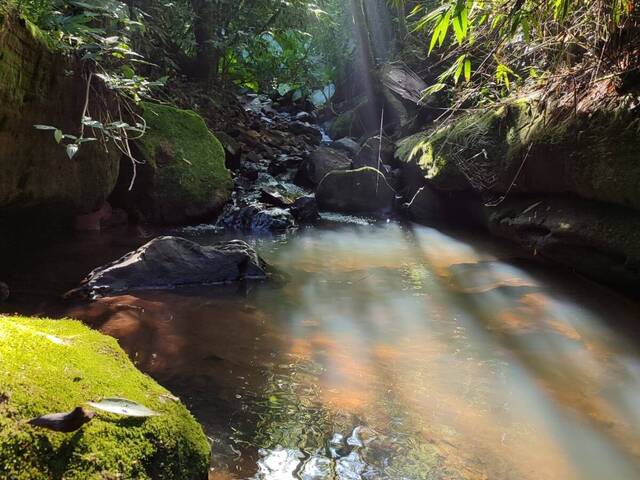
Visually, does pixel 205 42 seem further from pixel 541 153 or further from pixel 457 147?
pixel 541 153

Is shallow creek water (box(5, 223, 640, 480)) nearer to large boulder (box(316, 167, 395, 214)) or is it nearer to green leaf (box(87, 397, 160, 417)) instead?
green leaf (box(87, 397, 160, 417))

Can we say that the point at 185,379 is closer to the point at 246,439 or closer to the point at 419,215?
the point at 246,439

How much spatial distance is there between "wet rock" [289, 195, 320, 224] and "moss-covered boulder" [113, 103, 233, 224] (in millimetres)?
1198

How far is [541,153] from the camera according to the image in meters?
5.09

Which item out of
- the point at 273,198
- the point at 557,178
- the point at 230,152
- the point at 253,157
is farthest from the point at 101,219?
the point at 557,178

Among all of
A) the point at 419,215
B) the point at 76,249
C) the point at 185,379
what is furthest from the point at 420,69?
the point at 185,379

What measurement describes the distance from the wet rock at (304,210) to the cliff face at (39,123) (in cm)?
376

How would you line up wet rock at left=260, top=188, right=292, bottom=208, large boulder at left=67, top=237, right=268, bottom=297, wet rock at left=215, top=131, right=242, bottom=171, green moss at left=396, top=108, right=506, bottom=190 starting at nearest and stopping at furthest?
1. large boulder at left=67, top=237, right=268, bottom=297
2. green moss at left=396, top=108, right=506, bottom=190
3. wet rock at left=260, top=188, right=292, bottom=208
4. wet rock at left=215, top=131, right=242, bottom=171

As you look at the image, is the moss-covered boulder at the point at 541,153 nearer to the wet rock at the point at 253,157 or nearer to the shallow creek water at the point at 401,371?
the shallow creek water at the point at 401,371

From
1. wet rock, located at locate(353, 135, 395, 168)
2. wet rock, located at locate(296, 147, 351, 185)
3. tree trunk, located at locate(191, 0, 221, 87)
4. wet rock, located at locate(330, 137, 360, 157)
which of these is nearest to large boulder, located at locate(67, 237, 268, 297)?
wet rock, located at locate(296, 147, 351, 185)

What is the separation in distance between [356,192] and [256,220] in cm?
239

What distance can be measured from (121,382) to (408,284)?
3608 millimetres

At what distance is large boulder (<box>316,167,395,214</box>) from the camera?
30.2 feet

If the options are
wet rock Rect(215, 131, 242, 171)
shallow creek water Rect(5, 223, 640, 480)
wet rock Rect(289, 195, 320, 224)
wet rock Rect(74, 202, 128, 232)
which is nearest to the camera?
shallow creek water Rect(5, 223, 640, 480)
